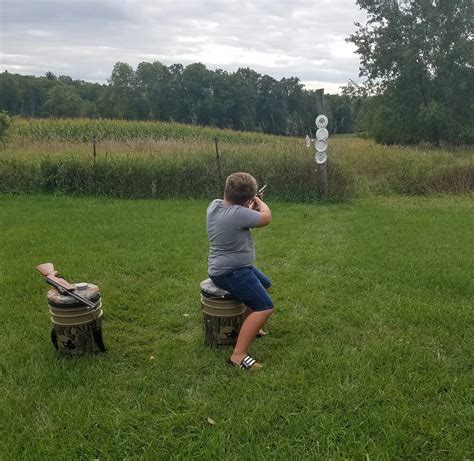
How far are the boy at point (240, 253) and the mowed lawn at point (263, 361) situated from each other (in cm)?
33

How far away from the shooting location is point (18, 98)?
64.8 meters

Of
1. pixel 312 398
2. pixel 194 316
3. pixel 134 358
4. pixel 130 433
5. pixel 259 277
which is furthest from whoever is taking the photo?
pixel 194 316

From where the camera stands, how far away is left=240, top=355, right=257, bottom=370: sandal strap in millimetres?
3537

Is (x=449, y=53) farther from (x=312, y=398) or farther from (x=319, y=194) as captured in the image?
(x=312, y=398)

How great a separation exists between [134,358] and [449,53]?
81.7 ft

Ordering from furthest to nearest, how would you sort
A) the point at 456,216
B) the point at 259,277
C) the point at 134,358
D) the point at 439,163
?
the point at 439,163 → the point at 456,216 → the point at 259,277 → the point at 134,358

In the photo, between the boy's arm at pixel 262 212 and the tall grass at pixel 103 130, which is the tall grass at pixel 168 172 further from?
the boy's arm at pixel 262 212

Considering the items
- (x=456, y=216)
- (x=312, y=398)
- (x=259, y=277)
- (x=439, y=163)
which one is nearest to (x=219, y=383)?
(x=312, y=398)

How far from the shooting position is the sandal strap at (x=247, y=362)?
11.6 ft

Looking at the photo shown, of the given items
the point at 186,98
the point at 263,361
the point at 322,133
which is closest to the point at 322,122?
the point at 322,133

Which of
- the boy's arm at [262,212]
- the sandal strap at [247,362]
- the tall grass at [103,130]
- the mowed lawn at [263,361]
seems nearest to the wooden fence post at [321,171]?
the mowed lawn at [263,361]

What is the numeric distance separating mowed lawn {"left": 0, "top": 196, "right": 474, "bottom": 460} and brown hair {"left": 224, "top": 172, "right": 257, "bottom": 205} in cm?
123

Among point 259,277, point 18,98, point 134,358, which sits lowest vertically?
point 134,358

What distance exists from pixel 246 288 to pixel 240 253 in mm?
267
